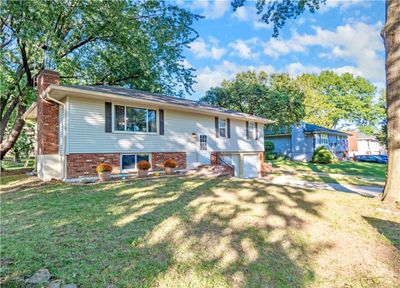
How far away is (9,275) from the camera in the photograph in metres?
2.73

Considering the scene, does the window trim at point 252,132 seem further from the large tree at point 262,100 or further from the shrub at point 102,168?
the shrub at point 102,168

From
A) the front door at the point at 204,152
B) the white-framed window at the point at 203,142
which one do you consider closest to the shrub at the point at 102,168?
the front door at the point at 204,152

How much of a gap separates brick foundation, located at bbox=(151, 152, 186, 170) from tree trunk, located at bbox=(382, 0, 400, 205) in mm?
8784

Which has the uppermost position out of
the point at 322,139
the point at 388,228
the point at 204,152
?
the point at 322,139

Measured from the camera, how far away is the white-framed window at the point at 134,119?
1041 cm

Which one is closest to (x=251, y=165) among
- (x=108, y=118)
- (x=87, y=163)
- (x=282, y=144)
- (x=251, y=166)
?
(x=251, y=166)

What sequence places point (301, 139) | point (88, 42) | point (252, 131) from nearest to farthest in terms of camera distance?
point (88, 42), point (252, 131), point (301, 139)

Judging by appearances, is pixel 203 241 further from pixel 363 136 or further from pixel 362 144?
pixel 362 144

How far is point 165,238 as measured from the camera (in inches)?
150

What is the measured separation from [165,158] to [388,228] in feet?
30.4

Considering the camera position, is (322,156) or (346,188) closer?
(346,188)

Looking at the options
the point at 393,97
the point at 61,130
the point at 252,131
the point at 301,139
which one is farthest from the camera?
the point at 301,139

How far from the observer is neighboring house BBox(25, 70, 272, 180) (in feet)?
30.2

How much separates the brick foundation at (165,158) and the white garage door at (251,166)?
5.56 metres
